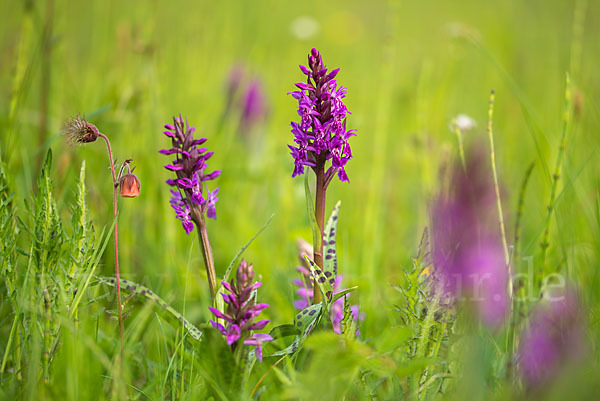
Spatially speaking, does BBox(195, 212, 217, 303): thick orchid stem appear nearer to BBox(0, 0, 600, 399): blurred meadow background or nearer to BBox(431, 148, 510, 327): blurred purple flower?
BBox(0, 0, 600, 399): blurred meadow background

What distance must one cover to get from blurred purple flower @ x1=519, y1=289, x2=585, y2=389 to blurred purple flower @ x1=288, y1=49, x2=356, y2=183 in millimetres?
549

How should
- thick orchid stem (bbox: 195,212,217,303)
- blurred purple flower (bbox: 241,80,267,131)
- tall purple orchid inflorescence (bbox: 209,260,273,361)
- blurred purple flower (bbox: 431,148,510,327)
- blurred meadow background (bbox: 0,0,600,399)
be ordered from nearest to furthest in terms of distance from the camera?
blurred purple flower (bbox: 431,148,510,327), tall purple orchid inflorescence (bbox: 209,260,273,361), thick orchid stem (bbox: 195,212,217,303), blurred meadow background (bbox: 0,0,600,399), blurred purple flower (bbox: 241,80,267,131)

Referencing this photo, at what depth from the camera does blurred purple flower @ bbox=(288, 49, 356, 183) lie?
1.06m

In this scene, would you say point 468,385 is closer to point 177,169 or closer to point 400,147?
point 177,169

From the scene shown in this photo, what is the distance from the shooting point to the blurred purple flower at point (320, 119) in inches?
41.8

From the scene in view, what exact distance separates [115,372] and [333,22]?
6.94m

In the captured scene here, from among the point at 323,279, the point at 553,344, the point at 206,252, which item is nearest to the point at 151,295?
the point at 206,252

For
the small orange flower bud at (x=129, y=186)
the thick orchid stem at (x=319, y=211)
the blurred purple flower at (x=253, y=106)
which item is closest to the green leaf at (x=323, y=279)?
the thick orchid stem at (x=319, y=211)

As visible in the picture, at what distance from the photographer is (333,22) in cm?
711

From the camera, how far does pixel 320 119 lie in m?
1.08

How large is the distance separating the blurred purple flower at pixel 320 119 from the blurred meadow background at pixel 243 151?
0.35 metres

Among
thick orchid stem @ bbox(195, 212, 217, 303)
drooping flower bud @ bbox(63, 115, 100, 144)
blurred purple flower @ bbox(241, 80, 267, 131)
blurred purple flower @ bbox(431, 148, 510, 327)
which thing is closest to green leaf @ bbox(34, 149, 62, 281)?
drooping flower bud @ bbox(63, 115, 100, 144)

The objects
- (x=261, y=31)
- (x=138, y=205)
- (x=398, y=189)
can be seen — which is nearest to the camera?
(x=138, y=205)

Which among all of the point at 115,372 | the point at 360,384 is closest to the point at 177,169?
the point at 115,372
